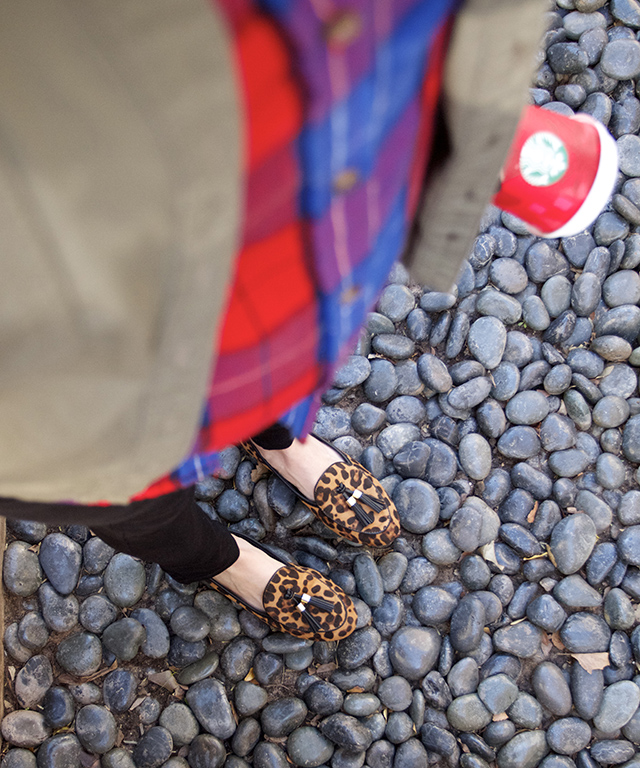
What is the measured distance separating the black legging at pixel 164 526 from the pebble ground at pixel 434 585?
0.17 meters

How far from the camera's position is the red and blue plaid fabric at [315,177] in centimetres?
31

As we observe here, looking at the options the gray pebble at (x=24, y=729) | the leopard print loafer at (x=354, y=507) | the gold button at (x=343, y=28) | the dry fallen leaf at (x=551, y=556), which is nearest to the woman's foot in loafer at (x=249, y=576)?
the leopard print loafer at (x=354, y=507)

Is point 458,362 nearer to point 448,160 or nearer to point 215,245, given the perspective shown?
point 448,160

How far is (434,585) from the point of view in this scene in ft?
3.66

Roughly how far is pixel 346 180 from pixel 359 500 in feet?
2.52

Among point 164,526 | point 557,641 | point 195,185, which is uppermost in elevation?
point 195,185

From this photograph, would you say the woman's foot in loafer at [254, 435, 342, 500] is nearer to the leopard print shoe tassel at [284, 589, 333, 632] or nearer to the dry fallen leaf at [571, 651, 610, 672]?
the leopard print shoe tassel at [284, 589, 333, 632]

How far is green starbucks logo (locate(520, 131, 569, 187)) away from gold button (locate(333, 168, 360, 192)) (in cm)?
25

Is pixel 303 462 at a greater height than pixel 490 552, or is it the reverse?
pixel 303 462

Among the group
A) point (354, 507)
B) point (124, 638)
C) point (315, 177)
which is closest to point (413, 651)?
point (354, 507)

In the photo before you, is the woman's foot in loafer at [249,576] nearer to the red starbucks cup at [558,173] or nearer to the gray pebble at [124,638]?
the gray pebble at [124,638]

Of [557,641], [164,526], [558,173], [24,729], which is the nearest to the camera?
[558,173]

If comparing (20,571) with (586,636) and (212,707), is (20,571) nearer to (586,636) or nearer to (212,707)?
(212,707)

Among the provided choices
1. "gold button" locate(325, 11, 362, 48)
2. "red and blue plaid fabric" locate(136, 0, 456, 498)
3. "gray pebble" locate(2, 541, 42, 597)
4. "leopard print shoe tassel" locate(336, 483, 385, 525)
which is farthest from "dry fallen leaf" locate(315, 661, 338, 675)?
"gold button" locate(325, 11, 362, 48)
